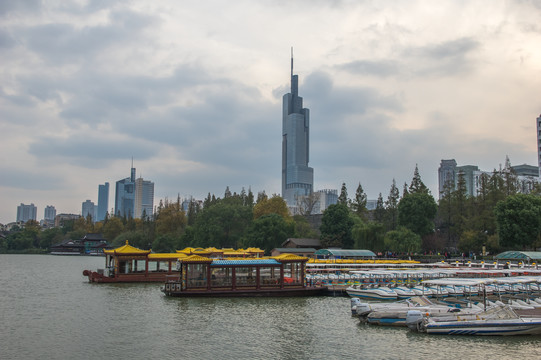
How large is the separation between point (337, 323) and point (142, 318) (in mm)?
11922

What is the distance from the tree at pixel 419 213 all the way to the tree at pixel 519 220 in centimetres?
1628

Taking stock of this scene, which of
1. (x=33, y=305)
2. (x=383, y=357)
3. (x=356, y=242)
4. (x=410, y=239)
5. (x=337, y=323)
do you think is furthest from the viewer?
(x=356, y=242)

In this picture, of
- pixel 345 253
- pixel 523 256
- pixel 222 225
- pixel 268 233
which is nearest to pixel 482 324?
pixel 523 256

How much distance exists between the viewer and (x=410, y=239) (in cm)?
7694

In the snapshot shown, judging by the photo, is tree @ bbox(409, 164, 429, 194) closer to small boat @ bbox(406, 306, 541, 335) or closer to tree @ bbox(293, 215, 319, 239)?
tree @ bbox(293, 215, 319, 239)

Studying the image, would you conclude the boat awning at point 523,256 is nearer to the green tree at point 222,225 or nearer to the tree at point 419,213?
the tree at point 419,213

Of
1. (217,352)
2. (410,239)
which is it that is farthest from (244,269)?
(410,239)

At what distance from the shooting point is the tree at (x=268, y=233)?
9406 cm

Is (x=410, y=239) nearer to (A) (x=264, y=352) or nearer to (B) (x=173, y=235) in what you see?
(A) (x=264, y=352)

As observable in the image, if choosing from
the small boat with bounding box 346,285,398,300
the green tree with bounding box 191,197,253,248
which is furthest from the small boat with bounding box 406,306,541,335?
the green tree with bounding box 191,197,253,248

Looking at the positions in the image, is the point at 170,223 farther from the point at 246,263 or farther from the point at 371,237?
the point at 246,263

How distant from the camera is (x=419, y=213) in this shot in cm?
8381

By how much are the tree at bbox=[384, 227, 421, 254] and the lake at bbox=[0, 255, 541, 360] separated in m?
40.8

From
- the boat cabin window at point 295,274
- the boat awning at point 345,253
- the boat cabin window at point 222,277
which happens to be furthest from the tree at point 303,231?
the boat cabin window at point 222,277
